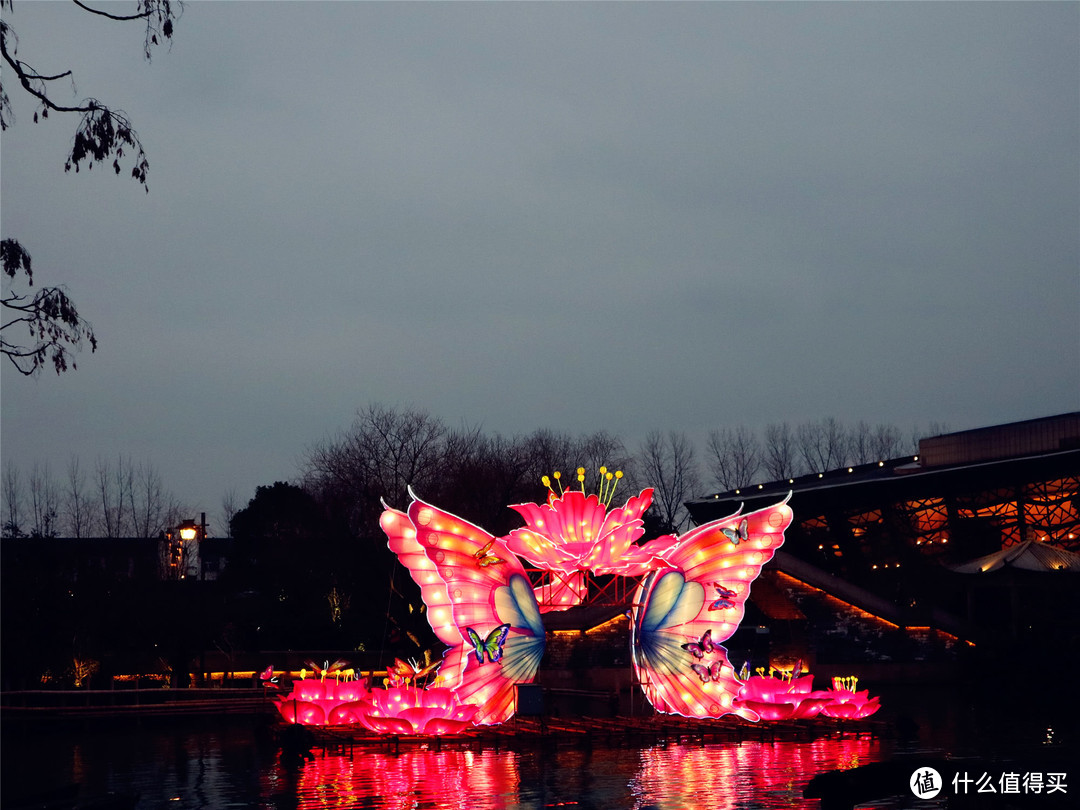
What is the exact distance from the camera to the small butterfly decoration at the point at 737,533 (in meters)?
29.5

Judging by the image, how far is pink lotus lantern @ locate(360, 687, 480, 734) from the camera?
26891mm

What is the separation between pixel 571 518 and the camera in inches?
1128

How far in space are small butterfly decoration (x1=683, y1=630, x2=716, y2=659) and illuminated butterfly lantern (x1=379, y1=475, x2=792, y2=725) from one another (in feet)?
0.07

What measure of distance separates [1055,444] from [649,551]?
34469 mm

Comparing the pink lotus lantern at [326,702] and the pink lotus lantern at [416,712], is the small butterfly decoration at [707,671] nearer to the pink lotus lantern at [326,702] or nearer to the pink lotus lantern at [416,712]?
the pink lotus lantern at [416,712]

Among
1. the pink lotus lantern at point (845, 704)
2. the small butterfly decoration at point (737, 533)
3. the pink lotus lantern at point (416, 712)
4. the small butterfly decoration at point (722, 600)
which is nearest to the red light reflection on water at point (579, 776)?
the pink lotus lantern at point (416, 712)

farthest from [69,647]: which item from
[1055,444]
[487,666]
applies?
[1055,444]

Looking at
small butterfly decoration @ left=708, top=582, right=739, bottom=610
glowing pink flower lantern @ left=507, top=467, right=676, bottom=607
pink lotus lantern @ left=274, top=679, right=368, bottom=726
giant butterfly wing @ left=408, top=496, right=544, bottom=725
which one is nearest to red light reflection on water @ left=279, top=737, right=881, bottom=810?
pink lotus lantern @ left=274, top=679, right=368, bottom=726

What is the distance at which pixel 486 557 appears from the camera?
27.6 metres

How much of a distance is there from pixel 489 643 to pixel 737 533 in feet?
20.4

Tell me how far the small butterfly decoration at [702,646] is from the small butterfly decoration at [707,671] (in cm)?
30

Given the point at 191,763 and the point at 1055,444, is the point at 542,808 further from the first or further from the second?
the point at 1055,444

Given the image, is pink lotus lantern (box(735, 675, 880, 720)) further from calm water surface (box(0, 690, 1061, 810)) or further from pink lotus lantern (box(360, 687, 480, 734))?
pink lotus lantern (box(360, 687, 480, 734))

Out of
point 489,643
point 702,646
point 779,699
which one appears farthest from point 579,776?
point 779,699
